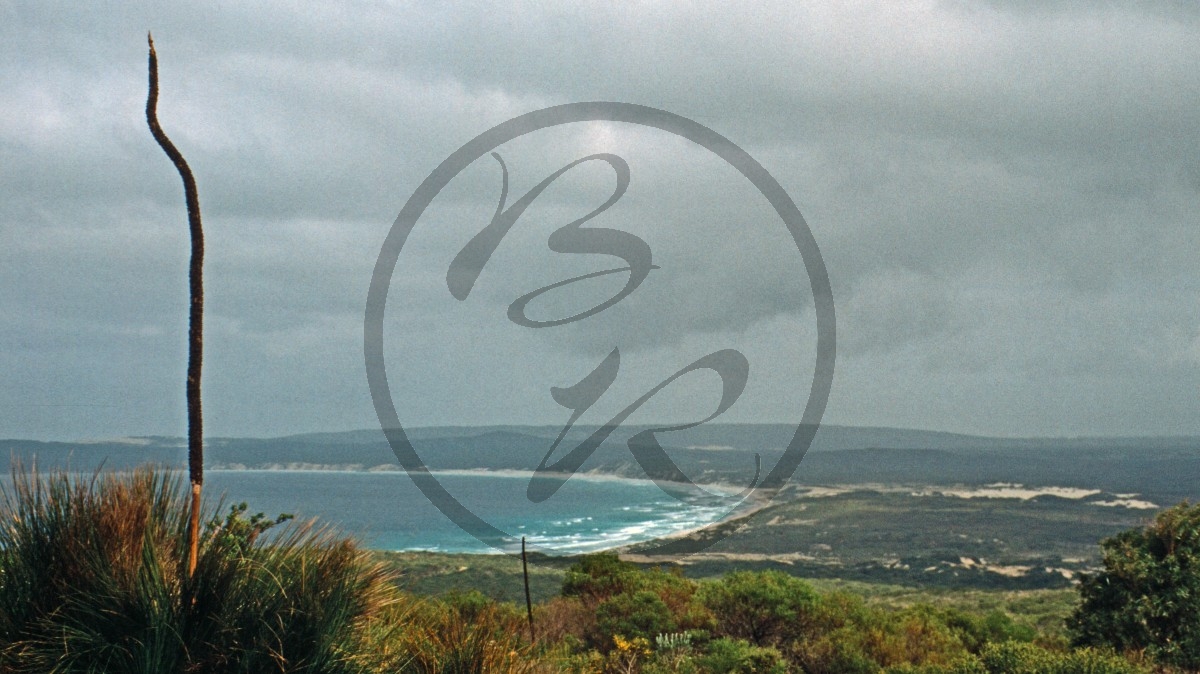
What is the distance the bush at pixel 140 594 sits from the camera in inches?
174

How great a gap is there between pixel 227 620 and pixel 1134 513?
91977 millimetres

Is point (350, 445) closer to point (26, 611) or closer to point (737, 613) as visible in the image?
point (737, 613)

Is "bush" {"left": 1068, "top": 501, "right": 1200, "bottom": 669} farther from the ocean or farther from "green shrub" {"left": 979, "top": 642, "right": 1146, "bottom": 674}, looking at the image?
the ocean

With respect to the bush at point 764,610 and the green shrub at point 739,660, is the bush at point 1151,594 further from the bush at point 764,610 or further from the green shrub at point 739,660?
the green shrub at point 739,660

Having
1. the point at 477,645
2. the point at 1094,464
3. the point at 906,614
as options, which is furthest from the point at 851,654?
the point at 1094,464

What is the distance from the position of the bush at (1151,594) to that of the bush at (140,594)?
540 inches

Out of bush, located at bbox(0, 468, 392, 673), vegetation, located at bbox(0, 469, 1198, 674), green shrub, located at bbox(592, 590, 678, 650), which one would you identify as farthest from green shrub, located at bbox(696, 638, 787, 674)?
bush, located at bbox(0, 468, 392, 673)

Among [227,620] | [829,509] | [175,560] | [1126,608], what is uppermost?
[175,560]

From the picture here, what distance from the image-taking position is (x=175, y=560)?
477 centimetres

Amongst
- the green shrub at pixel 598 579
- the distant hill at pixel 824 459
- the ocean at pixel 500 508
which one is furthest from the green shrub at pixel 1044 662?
the distant hill at pixel 824 459

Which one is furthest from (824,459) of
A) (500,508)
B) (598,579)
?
(598,579)

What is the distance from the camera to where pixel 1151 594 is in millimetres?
14758

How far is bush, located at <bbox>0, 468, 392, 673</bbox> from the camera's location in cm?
441

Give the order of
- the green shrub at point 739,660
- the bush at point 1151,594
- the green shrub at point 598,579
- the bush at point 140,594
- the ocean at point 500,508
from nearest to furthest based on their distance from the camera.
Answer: the bush at point 140,594, the green shrub at point 739,660, the bush at point 1151,594, the green shrub at point 598,579, the ocean at point 500,508
